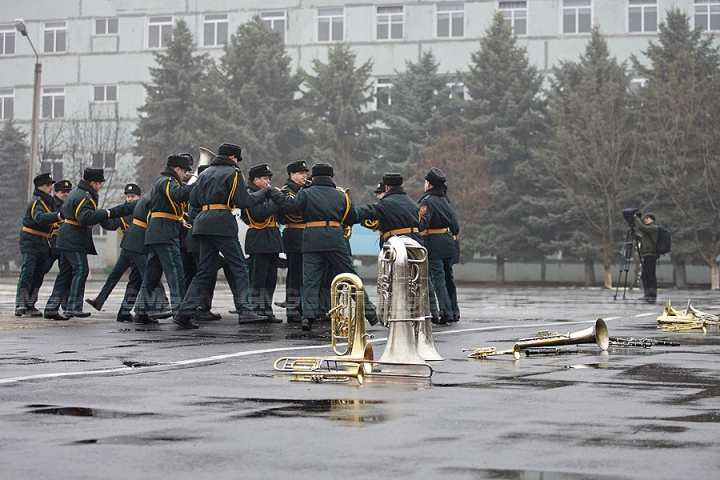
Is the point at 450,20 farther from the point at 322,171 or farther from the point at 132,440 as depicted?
the point at 132,440

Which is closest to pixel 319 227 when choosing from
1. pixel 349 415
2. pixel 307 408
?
pixel 307 408

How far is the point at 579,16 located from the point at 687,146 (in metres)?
14.8

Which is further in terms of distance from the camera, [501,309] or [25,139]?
[25,139]

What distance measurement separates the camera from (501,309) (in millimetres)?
21672

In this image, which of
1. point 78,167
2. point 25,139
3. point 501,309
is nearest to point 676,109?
point 501,309

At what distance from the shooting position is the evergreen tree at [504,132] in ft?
155

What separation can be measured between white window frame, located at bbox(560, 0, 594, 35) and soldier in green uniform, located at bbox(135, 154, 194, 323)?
1674 inches

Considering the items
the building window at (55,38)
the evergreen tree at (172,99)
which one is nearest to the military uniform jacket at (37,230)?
the evergreen tree at (172,99)

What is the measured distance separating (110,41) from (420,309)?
54223 millimetres

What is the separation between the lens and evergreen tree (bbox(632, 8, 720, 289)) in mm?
42219

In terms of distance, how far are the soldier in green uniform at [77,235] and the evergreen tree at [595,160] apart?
28.8 metres

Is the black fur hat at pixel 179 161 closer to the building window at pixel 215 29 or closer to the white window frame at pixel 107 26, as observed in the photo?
the building window at pixel 215 29

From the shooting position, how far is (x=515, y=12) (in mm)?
56219

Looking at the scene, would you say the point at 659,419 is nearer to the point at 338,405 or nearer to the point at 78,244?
the point at 338,405
